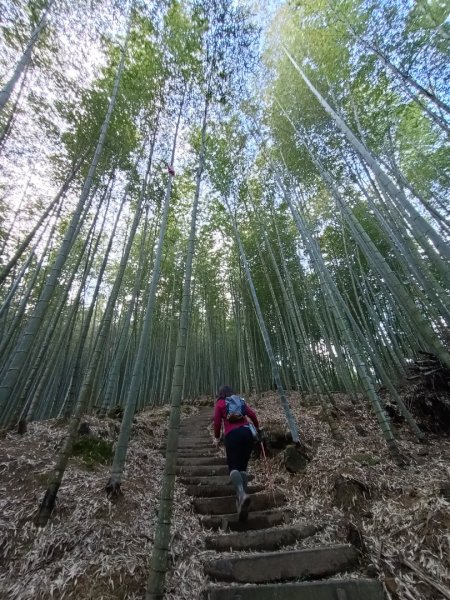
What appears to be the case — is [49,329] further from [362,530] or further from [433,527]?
[433,527]

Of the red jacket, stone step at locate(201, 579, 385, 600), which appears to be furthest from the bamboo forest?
the red jacket

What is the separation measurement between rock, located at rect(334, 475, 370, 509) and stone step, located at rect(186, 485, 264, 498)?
0.97 m

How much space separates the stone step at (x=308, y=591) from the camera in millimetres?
1761

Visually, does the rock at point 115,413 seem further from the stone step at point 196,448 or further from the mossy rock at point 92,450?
the mossy rock at point 92,450

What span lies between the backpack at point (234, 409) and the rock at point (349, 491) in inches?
45.7

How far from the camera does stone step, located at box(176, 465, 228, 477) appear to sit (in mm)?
3842

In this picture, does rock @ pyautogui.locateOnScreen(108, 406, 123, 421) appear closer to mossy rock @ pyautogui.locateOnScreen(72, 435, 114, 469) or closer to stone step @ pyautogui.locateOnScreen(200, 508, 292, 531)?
mossy rock @ pyautogui.locateOnScreen(72, 435, 114, 469)

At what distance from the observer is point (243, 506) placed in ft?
8.59

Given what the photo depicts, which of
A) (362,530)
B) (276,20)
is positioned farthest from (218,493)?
(276,20)

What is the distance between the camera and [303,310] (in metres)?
11.5

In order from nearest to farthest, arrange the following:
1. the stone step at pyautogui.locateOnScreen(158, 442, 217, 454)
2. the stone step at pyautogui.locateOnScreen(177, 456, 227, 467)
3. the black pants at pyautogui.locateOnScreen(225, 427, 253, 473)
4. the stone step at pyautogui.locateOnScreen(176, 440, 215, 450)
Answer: the black pants at pyautogui.locateOnScreen(225, 427, 253, 473), the stone step at pyautogui.locateOnScreen(177, 456, 227, 467), the stone step at pyautogui.locateOnScreen(158, 442, 217, 454), the stone step at pyautogui.locateOnScreen(176, 440, 215, 450)

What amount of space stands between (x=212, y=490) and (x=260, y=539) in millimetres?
1103

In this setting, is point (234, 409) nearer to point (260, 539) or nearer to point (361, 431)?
point (260, 539)

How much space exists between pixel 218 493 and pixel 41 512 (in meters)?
1.88
